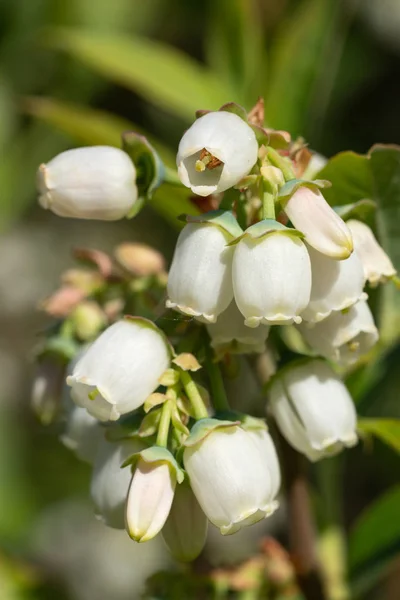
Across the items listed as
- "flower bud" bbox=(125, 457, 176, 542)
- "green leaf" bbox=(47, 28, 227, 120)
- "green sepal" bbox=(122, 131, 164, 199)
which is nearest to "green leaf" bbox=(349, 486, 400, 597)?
"flower bud" bbox=(125, 457, 176, 542)

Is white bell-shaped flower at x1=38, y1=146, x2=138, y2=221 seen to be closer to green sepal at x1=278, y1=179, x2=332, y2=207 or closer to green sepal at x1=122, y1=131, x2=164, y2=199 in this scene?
green sepal at x1=122, y1=131, x2=164, y2=199

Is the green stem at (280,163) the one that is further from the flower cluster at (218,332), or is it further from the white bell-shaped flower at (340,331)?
the white bell-shaped flower at (340,331)

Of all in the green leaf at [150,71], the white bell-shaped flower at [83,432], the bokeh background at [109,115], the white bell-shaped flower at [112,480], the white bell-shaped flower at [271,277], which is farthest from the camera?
the bokeh background at [109,115]

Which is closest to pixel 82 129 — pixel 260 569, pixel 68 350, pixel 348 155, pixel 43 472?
pixel 68 350

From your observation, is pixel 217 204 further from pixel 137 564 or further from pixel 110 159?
pixel 137 564

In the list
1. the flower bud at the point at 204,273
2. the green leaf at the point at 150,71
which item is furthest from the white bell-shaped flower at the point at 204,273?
the green leaf at the point at 150,71

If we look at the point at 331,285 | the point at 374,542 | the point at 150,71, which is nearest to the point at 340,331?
the point at 331,285

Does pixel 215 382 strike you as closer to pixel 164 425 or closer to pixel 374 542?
pixel 164 425
